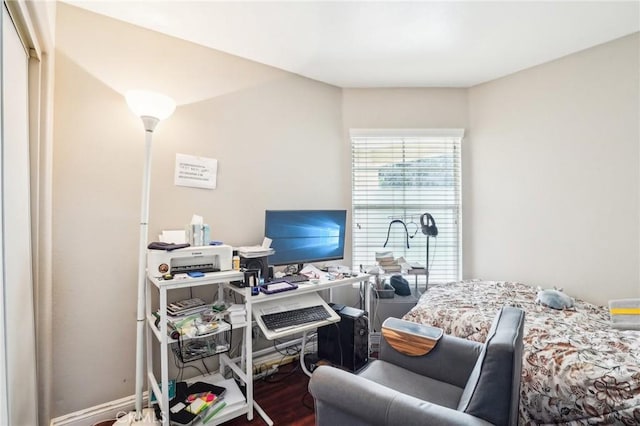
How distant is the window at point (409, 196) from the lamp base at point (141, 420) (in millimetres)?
1984

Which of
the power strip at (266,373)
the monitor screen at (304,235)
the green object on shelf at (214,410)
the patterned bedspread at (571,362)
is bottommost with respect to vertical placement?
the power strip at (266,373)

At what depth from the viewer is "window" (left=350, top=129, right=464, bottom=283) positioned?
10.1 feet

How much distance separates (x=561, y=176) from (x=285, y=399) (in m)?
2.84

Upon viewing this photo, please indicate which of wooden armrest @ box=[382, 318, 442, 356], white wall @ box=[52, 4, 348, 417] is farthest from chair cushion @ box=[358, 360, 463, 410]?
white wall @ box=[52, 4, 348, 417]

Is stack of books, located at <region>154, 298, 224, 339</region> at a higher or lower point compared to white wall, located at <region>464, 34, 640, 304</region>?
lower

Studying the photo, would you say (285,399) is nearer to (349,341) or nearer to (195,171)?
(349,341)

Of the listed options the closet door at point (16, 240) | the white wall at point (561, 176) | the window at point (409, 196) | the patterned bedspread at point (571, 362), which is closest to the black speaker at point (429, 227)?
the window at point (409, 196)

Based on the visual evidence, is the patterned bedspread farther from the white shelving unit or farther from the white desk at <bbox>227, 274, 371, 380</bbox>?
the white shelving unit

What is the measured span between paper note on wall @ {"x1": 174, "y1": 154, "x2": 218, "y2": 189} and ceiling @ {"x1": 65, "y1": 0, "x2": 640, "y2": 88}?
0.86 m

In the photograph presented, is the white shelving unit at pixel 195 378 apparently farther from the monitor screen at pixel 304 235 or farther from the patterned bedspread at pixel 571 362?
the patterned bedspread at pixel 571 362

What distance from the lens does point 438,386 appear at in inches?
60.4

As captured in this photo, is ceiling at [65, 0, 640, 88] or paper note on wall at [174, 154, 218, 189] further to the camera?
paper note on wall at [174, 154, 218, 189]

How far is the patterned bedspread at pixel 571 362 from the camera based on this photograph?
1293 mm

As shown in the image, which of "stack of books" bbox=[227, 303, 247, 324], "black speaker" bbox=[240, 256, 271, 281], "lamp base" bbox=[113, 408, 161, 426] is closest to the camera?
"lamp base" bbox=[113, 408, 161, 426]
